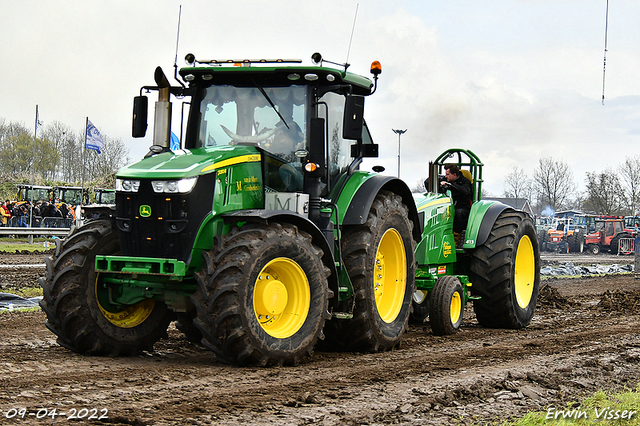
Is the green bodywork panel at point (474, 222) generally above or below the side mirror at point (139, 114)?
below

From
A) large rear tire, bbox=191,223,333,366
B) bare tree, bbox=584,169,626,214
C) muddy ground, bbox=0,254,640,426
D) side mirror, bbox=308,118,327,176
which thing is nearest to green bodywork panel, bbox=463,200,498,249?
muddy ground, bbox=0,254,640,426

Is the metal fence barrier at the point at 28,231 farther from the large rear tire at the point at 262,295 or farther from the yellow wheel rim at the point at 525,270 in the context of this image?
the large rear tire at the point at 262,295

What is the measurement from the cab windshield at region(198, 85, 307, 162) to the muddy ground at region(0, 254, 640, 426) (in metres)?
2.17

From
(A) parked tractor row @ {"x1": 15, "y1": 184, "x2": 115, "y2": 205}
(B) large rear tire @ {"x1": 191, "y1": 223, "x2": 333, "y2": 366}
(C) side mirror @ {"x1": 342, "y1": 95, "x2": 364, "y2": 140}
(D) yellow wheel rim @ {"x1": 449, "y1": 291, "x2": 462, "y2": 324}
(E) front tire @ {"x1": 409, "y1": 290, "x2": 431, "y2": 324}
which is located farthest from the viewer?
(A) parked tractor row @ {"x1": 15, "y1": 184, "x2": 115, "y2": 205}

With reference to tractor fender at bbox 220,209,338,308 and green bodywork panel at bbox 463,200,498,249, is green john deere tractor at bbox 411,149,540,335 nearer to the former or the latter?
green bodywork panel at bbox 463,200,498,249

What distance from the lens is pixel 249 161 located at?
6.71 m

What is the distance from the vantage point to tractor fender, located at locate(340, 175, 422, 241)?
7.33 m

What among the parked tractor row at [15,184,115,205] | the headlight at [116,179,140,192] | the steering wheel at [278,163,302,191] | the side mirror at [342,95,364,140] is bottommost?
the headlight at [116,179,140,192]

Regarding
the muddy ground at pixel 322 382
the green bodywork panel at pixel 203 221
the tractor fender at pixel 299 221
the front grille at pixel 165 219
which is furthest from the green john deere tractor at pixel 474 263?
the front grille at pixel 165 219

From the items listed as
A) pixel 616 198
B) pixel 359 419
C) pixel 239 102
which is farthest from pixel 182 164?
pixel 616 198

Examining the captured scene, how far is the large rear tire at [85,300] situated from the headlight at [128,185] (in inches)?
18.4

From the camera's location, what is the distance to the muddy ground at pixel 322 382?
180 inches

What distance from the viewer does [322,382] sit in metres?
5.68

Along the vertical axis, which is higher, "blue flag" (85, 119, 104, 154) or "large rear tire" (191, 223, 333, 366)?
"blue flag" (85, 119, 104, 154)
